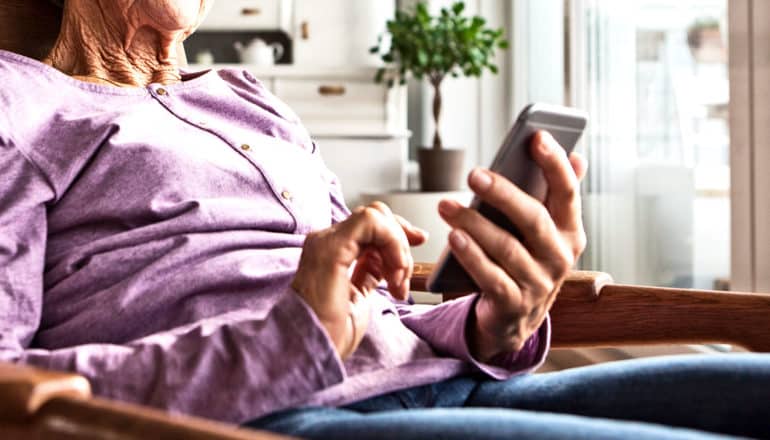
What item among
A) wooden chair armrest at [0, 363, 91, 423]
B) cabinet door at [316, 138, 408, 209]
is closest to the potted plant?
cabinet door at [316, 138, 408, 209]

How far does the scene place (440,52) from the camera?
11.5 ft

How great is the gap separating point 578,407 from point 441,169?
2.70 m

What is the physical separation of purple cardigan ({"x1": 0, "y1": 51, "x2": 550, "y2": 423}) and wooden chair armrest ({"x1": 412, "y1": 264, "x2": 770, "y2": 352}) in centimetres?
17

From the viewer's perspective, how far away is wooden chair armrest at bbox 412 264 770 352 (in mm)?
1033

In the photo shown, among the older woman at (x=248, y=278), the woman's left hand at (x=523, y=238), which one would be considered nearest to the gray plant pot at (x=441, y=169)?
the older woman at (x=248, y=278)

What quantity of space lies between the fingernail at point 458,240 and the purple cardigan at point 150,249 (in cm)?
15

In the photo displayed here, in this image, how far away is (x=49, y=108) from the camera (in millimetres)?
1013

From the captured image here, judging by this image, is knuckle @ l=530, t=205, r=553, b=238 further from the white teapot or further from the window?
the white teapot

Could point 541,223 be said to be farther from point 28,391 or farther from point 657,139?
point 657,139

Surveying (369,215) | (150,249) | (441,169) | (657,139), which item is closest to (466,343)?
(369,215)

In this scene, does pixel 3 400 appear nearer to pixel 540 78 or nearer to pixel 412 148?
pixel 540 78

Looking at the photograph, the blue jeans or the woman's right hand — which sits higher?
the woman's right hand

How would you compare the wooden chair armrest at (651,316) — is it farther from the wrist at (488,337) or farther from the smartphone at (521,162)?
the smartphone at (521,162)

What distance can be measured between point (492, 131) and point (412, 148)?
0.40 metres
